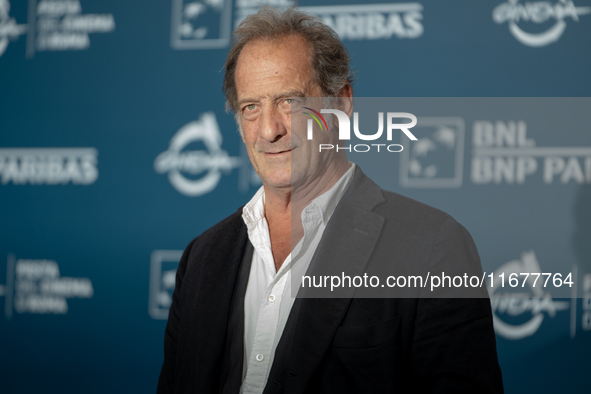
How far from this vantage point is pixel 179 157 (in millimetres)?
2250

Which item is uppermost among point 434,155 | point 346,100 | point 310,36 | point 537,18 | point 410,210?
point 537,18

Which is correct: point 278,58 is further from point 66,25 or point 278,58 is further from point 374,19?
point 66,25

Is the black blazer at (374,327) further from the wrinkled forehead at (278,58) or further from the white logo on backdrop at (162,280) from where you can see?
the white logo on backdrop at (162,280)

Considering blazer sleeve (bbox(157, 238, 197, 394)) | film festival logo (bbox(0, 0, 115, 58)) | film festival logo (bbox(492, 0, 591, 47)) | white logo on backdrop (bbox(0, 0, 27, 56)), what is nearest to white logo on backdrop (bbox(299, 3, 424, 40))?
film festival logo (bbox(492, 0, 591, 47))

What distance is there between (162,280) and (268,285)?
Result: 126 cm

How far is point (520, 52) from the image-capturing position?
6.35 ft

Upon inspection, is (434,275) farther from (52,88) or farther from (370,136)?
(52,88)

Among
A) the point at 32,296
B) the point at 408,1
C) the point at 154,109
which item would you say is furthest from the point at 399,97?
the point at 32,296

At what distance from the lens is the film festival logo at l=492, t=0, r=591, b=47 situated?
1.90m

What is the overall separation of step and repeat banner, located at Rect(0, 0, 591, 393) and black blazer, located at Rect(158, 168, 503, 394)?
2.17 feet

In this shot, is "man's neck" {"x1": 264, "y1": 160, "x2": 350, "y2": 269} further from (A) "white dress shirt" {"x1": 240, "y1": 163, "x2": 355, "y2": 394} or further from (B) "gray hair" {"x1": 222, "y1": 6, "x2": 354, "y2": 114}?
(B) "gray hair" {"x1": 222, "y1": 6, "x2": 354, "y2": 114}

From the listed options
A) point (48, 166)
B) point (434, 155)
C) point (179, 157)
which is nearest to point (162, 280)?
point (179, 157)

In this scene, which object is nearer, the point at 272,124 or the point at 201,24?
the point at 272,124

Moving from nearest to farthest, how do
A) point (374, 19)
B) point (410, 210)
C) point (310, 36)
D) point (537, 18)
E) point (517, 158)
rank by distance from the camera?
point (410, 210) → point (310, 36) → point (517, 158) → point (537, 18) → point (374, 19)
